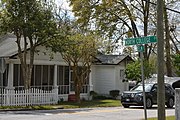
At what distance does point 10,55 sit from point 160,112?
19179 mm

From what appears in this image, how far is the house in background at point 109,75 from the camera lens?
42281mm

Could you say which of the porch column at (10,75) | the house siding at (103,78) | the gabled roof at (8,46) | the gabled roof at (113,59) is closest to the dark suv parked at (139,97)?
the porch column at (10,75)

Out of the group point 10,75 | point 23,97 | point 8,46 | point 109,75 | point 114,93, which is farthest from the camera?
point 109,75

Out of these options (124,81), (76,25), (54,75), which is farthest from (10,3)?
(124,81)

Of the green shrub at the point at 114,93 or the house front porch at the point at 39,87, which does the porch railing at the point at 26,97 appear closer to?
the house front porch at the point at 39,87

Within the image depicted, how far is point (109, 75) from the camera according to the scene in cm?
4262

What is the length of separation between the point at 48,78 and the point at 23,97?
28.2ft

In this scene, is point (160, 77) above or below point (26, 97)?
above

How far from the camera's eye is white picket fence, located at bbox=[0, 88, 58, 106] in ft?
84.6

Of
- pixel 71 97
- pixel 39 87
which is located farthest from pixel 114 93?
pixel 39 87

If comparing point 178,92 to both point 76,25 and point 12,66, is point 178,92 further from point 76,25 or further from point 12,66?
point 76,25

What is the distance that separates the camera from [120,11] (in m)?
40.8

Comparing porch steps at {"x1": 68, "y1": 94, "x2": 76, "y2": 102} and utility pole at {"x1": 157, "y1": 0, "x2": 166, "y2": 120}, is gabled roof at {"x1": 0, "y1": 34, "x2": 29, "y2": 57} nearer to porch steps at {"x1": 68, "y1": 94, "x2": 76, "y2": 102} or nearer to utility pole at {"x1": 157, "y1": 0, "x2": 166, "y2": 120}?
porch steps at {"x1": 68, "y1": 94, "x2": 76, "y2": 102}

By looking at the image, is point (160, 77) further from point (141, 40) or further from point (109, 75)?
point (109, 75)
